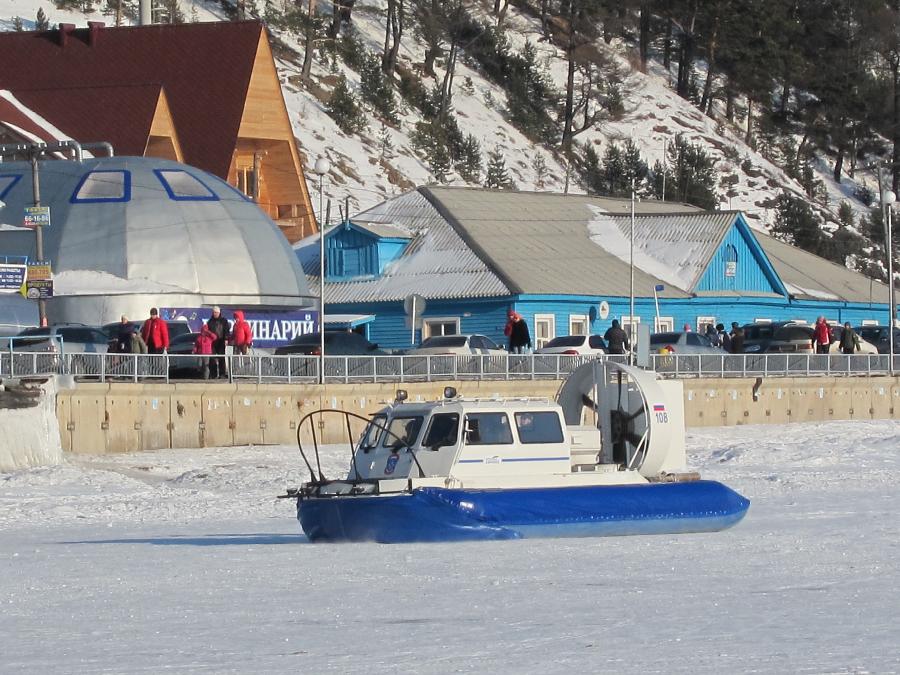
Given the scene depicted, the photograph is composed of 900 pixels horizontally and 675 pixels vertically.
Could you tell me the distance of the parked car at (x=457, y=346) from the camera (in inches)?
1575

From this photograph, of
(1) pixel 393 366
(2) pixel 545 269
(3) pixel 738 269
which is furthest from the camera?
(3) pixel 738 269

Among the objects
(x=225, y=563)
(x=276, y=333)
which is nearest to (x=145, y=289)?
(x=276, y=333)

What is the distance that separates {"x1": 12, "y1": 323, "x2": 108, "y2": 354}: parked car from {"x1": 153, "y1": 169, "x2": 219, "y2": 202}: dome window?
15.5 m

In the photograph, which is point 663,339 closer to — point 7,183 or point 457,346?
point 457,346

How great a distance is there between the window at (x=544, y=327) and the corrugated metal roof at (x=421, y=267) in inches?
66.2

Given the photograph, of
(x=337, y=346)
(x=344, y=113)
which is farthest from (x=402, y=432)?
(x=344, y=113)

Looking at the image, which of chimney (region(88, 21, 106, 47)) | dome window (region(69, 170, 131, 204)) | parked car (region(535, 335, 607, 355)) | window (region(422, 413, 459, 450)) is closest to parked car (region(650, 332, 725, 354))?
parked car (region(535, 335, 607, 355))

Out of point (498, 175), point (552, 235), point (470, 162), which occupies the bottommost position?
point (552, 235)

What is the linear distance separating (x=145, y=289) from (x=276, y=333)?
400 cm

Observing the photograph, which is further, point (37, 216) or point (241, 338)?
point (37, 216)

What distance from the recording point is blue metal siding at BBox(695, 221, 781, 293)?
5941cm

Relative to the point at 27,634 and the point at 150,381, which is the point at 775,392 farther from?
the point at 27,634

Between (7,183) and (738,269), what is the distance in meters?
24.9

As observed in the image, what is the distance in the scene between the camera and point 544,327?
53.4 metres
